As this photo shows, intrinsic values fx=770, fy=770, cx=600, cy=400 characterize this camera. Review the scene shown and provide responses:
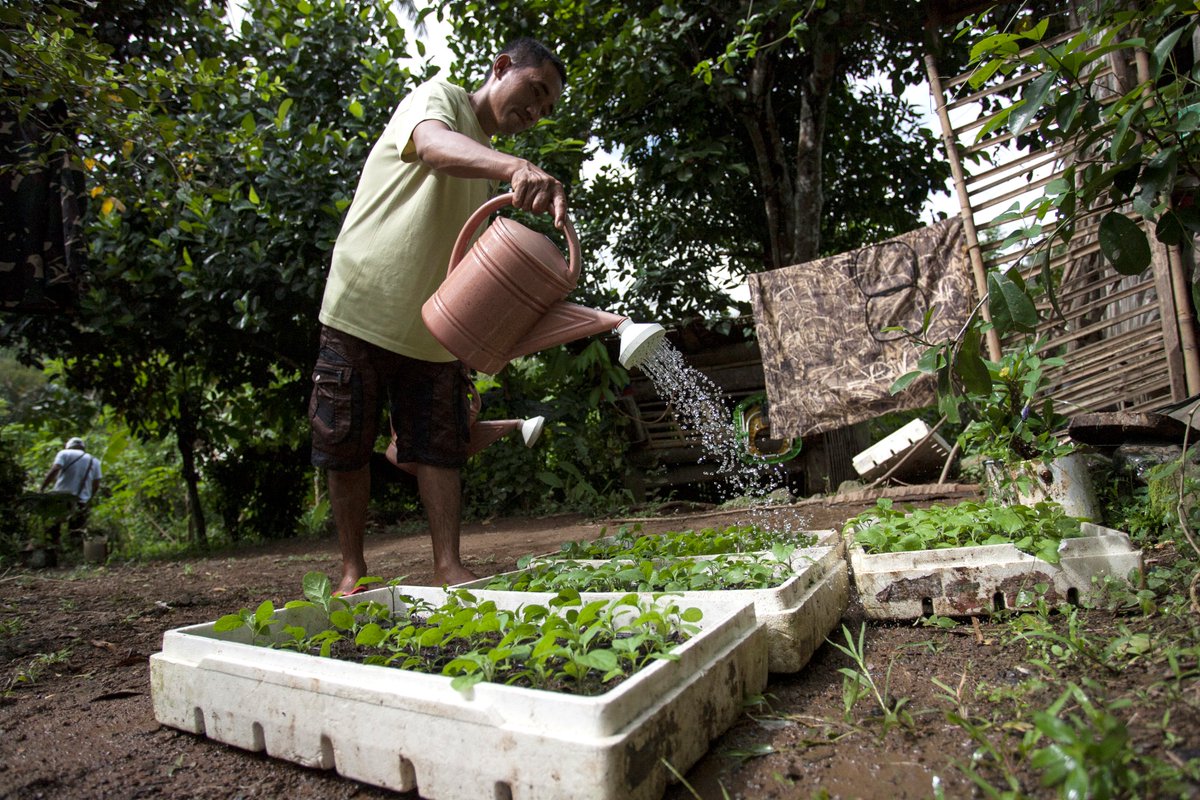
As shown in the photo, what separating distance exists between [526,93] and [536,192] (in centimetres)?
66

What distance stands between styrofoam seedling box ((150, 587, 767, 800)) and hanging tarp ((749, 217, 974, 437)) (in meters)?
4.08

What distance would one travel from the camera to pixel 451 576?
2381 millimetres

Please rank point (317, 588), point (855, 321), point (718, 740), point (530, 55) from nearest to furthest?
point (718, 740), point (317, 588), point (530, 55), point (855, 321)

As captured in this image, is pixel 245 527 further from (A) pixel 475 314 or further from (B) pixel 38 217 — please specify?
(A) pixel 475 314

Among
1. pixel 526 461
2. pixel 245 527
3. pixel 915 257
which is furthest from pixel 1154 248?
pixel 245 527

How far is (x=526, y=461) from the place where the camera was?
6926 millimetres

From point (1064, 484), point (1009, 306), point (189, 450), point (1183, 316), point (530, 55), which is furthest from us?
point (189, 450)

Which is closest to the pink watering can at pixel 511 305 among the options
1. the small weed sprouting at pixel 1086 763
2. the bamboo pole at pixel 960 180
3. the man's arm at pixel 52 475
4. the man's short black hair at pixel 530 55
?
the man's short black hair at pixel 530 55

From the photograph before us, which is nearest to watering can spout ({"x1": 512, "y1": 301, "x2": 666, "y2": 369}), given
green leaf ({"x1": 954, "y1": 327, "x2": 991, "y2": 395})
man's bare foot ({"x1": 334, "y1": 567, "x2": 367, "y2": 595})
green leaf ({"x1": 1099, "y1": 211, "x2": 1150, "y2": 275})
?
green leaf ({"x1": 954, "y1": 327, "x2": 991, "y2": 395})

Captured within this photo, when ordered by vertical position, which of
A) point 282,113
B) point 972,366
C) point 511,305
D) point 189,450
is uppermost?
point 282,113

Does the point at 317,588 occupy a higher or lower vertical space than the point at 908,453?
higher

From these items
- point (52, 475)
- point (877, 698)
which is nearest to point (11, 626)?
point (877, 698)

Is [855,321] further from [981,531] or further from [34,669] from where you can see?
[34,669]

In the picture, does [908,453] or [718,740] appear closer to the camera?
[718,740]
